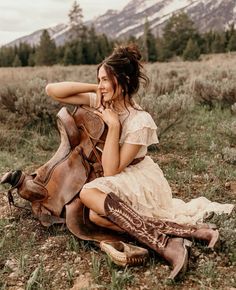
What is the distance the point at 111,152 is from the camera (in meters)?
3.60

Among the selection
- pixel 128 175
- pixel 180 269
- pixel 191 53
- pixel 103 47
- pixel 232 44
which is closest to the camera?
pixel 180 269

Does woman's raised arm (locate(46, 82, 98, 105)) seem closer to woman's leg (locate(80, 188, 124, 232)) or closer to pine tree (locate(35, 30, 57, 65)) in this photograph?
woman's leg (locate(80, 188, 124, 232))

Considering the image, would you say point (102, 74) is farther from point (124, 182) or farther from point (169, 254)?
point (169, 254)

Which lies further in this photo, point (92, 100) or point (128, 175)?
point (92, 100)

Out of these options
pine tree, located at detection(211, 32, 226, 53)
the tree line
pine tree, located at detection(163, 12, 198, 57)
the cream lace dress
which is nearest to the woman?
the cream lace dress

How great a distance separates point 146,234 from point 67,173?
893mm

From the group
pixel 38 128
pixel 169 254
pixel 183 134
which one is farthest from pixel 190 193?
pixel 38 128

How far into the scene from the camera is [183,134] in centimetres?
734

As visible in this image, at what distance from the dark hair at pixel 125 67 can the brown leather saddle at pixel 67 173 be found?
330 millimetres

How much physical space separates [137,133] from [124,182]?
37 cm

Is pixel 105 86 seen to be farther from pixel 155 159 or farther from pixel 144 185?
pixel 155 159

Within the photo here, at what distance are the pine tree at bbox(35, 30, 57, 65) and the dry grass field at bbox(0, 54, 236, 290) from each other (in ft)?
108

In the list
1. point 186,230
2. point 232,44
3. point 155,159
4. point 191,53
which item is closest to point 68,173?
point 186,230

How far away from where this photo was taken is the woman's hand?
365 cm
